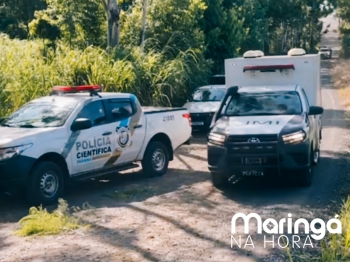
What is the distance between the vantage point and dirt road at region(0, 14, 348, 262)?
7.37 meters

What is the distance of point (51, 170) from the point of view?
10.1 m

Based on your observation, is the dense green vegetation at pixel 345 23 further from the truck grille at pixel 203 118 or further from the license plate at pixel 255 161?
the license plate at pixel 255 161

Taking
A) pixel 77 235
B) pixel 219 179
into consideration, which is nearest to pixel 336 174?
pixel 219 179

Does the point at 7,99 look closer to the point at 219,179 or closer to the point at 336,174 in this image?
the point at 219,179

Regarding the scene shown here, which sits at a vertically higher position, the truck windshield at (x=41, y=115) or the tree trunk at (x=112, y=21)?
the tree trunk at (x=112, y=21)

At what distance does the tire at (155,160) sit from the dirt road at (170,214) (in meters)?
0.24

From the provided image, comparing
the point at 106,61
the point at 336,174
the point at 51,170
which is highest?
the point at 106,61

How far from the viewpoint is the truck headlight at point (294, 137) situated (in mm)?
10625

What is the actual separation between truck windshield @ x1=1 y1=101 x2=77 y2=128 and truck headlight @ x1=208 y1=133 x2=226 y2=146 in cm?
240

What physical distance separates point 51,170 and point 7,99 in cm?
577

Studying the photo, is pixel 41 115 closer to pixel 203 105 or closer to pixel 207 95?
pixel 203 105

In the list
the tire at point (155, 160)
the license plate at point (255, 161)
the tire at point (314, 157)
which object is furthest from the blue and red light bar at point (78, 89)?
the tire at point (314, 157)

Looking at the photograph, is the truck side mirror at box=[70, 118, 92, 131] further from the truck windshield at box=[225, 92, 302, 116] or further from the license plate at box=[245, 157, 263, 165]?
the truck windshield at box=[225, 92, 302, 116]

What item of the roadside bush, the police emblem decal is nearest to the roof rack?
the police emblem decal
